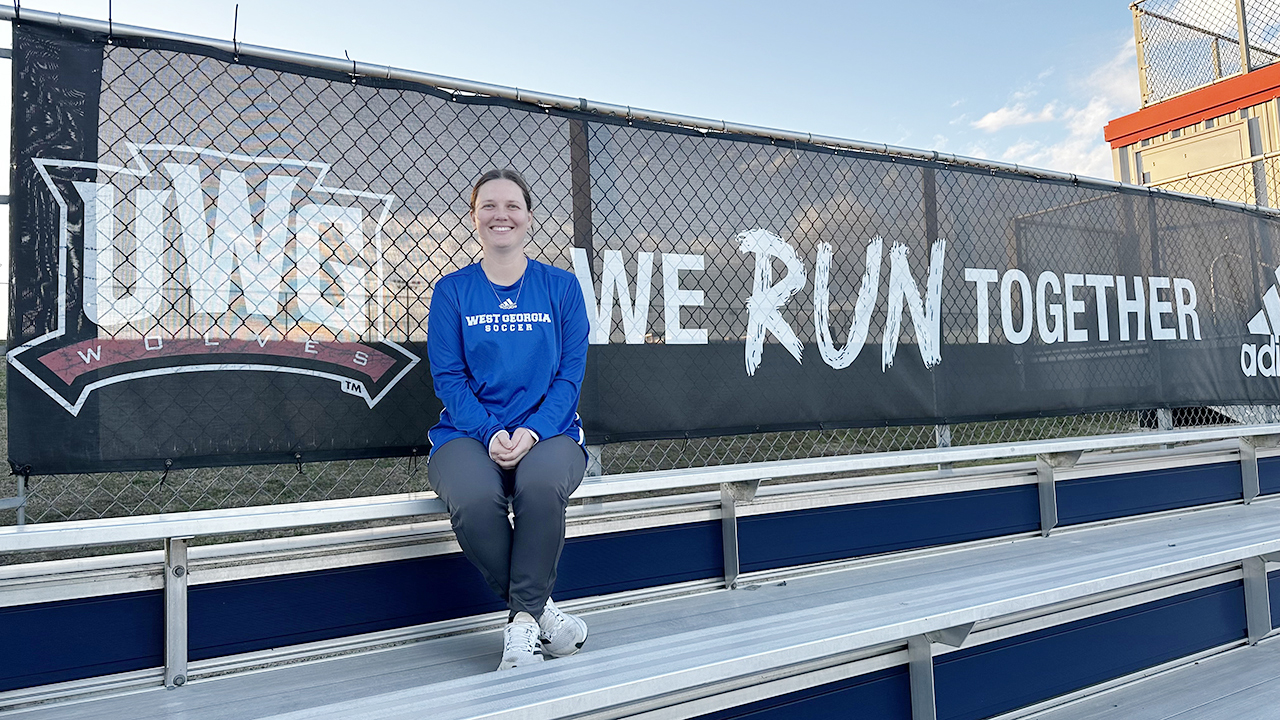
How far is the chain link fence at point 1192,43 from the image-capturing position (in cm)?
727

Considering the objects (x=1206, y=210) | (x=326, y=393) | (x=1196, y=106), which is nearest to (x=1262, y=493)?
(x=1206, y=210)

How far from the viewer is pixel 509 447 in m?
1.75

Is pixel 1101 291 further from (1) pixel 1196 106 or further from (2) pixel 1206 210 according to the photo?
(1) pixel 1196 106

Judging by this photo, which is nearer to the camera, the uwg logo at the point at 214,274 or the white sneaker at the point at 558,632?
the white sneaker at the point at 558,632

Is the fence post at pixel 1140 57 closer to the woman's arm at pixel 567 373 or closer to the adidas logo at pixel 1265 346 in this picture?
the adidas logo at pixel 1265 346

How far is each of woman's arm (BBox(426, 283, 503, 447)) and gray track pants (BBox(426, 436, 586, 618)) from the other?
10 cm

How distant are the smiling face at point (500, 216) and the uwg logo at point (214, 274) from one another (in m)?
0.34

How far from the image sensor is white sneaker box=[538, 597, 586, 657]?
168 cm

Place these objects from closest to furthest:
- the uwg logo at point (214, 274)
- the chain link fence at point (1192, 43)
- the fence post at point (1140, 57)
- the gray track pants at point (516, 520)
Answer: the gray track pants at point (516, 520), the uwg logo at point (214, 274), the chain link fence at point (1192, 43), the fence post at point (1140, 57)

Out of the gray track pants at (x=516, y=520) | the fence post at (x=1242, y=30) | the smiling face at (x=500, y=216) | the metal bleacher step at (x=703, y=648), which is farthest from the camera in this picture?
the fence post at (x=1242, y=30)

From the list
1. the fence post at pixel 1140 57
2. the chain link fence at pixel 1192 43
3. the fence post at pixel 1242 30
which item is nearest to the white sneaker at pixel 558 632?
the fence post at pixel 1242 30

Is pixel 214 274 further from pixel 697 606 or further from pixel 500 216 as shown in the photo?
pixel 697 606

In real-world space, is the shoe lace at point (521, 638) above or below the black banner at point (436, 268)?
below

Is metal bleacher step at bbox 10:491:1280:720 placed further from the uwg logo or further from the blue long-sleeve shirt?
the uwg logo
